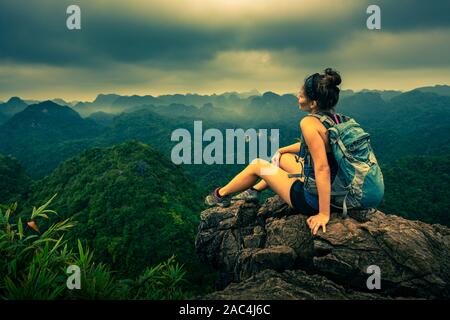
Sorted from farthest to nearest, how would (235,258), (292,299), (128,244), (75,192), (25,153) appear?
(25,153)
(75,192)
(128,244)
(235,258)
(292,299)

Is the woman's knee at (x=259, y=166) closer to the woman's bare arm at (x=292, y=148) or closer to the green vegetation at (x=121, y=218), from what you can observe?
the woman's bare arm at (x=292, y=148)

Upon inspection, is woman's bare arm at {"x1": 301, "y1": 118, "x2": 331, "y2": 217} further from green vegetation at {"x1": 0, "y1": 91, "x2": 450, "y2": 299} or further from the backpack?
green vegetation at {"x1": 0, "y1": 91, "x2": 450, "y2": 299}

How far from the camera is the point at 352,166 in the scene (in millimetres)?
3408

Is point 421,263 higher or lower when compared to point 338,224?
lower

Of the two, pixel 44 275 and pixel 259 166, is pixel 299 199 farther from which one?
pixel 44 275

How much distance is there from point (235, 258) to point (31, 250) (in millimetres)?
2532

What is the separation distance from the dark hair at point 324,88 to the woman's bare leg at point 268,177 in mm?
1039

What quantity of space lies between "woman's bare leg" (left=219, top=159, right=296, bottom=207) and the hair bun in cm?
126

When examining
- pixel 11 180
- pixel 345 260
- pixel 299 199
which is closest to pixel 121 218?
pixel 299 199

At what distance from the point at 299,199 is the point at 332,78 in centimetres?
145

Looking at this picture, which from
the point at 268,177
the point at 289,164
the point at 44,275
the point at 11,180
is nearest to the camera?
the point at 44,275

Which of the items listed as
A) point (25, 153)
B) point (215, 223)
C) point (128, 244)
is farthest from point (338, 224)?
point (25, 153)

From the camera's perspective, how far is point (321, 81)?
3.38 m
